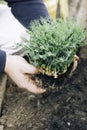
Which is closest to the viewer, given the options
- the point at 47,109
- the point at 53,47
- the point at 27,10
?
the point at 53,47

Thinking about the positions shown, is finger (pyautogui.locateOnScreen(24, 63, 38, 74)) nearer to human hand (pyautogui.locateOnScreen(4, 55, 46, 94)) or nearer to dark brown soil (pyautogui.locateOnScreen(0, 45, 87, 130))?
human hand (pyautogui.locateOnScreen(4, 55, 46, 94))

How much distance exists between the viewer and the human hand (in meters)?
1.72

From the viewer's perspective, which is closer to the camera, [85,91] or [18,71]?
[18,71]

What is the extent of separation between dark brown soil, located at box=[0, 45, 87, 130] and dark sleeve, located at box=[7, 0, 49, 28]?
1.70 feet

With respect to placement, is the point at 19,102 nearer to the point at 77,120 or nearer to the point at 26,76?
the point at 77,120

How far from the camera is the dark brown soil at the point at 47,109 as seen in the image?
2.31m

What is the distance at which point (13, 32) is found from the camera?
2.11 metres

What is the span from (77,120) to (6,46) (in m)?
0.75

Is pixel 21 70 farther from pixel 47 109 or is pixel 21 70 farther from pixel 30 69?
pixel 47 109

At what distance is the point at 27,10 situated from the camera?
2.23m

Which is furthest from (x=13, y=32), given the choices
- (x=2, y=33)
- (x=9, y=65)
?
(x=9, y=65)

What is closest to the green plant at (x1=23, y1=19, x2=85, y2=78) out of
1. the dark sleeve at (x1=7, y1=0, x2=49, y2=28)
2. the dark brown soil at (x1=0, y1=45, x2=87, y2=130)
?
the dark sleeve at (x1=7, y1=0, x2=49, y2=28)

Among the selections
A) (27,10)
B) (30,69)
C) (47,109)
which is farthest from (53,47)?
(47,109)

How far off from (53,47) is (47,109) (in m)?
0.86
